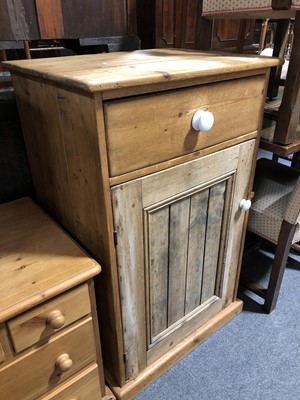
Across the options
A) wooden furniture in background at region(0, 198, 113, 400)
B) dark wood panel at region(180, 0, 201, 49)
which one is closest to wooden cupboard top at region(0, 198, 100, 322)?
wooden furniture in background at region(0, 198, 113, 400)

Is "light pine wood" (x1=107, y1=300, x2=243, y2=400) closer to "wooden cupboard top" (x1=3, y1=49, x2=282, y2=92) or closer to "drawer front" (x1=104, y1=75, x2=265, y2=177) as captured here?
"drawer front" (x1=104, y1=75, x2=265, y2=177)

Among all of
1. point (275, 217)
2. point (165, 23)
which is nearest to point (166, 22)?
point (165, 23)

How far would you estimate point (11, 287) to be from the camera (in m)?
0.79

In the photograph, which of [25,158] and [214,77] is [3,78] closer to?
[25,158]

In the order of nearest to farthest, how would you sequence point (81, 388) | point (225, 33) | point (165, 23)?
1. point (81, 388)
2. point (165, 23)
3. point (225, 33)

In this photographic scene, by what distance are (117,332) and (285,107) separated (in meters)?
0.86

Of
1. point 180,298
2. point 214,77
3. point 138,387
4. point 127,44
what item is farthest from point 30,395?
point 127,44

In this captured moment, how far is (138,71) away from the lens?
0.76 meters

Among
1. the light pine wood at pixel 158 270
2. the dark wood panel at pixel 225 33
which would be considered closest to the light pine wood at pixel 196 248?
the light pine wood at pixel 158 270

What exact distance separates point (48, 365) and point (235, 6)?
118 cm

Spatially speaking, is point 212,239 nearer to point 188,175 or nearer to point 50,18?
point 188,175

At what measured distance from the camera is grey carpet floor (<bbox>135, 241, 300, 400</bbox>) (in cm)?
119

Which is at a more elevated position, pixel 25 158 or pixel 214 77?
pixel 214 77

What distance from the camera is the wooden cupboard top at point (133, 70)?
0.67 meters
